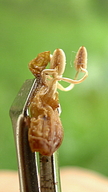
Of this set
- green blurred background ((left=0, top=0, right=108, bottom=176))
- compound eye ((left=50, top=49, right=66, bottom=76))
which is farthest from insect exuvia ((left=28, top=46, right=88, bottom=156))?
green blurred background ((left=0, top=0, right=108, bottom=176))

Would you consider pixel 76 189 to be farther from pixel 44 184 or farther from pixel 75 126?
pixel 75 126

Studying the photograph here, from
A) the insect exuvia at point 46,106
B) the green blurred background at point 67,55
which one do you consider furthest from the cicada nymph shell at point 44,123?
the green blurred background at point 67,55

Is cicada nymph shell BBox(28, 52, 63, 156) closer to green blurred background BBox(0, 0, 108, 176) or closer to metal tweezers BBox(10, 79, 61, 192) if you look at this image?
metal tweezers BBox(10, 79, 61, 192)

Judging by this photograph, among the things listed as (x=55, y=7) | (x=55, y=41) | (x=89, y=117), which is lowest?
(x=89, y=117)

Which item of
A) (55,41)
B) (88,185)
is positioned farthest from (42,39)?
(88,185)

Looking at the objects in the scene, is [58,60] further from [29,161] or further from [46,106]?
[29,161]

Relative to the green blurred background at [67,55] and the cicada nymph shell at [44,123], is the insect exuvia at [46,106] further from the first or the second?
the green blurred background at [67,55]
